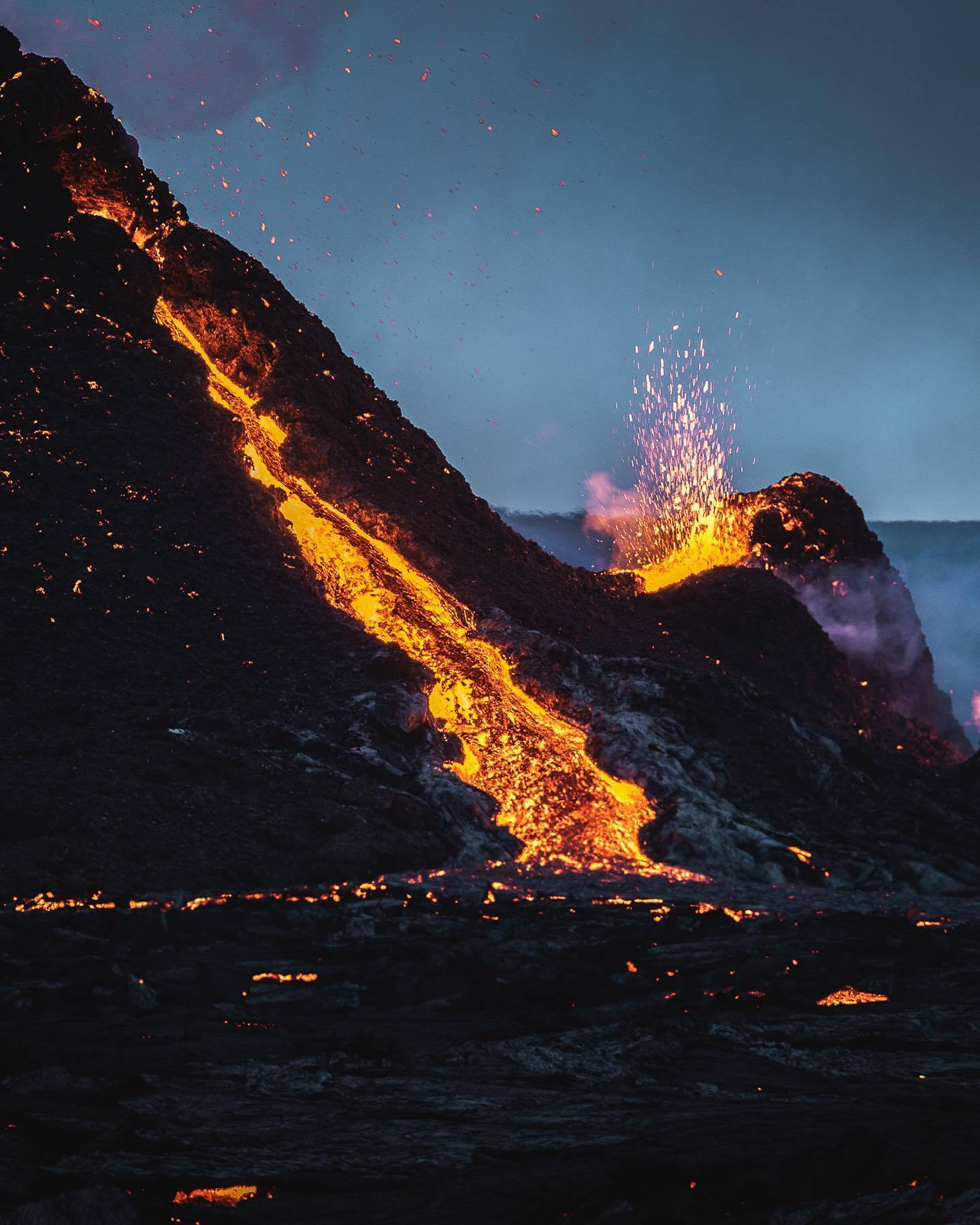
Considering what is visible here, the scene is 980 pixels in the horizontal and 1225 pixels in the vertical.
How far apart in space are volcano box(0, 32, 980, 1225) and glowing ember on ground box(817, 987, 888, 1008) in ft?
0.25

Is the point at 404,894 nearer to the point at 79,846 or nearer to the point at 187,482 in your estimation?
the point at 79,846

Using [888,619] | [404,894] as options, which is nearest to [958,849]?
[404,894]

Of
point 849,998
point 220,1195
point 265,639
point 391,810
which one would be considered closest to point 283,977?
point 220,1195

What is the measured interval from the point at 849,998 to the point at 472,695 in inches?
678

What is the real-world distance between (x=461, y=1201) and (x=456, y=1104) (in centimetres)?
174

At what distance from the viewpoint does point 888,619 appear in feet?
161

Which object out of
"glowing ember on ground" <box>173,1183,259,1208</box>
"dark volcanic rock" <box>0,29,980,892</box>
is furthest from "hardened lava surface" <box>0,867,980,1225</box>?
"dark volcanic rock" <box>0,29,980,892</box>

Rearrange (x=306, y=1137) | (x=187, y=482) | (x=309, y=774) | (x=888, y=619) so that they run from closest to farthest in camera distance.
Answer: (x=306, y=1137), (x=309, y=774), (x=187, y=482), (x=888, y=619)

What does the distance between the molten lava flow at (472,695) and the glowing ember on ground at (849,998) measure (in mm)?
9923

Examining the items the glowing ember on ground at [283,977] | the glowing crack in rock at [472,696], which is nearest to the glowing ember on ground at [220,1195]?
the glowing ember on ground at [283,977]

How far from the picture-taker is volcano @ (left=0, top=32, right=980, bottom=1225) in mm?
6168

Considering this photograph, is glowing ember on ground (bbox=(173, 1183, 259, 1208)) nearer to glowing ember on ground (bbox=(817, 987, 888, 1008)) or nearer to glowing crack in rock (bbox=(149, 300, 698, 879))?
glowing ember on ground (bbox=(817, 987, 888, 1008))

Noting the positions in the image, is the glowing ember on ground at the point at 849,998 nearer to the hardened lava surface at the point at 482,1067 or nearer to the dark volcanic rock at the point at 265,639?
the hardened lava surface at the point at 482,1067

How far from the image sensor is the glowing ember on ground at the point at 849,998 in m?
9.91
